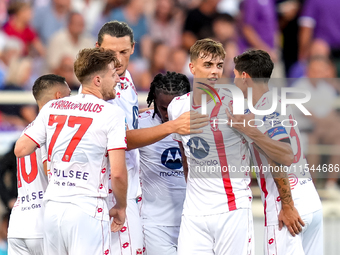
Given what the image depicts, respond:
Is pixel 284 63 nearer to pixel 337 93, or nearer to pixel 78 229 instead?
pixel 337 93

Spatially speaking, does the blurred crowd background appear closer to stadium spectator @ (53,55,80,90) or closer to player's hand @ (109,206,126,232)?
stadium spectator @ (53,55,80,90)

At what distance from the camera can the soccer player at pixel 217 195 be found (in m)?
3.77

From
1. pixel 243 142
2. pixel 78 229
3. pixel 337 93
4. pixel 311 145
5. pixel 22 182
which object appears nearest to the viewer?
pixel 78 229

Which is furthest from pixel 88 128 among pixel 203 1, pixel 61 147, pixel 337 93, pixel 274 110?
pixel 203 1

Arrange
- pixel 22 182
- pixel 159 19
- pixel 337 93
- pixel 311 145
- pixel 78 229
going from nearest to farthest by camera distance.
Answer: pixel 78 229
pixel 22 182
pixel 311 145
pixel 337 93
pixel 159 19

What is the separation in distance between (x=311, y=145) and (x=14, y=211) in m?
4.69

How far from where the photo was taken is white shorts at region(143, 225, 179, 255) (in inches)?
186

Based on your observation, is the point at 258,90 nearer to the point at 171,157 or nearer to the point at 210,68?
the point at 210,68

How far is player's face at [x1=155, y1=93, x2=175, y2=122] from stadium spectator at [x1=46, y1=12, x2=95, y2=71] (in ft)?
12.8

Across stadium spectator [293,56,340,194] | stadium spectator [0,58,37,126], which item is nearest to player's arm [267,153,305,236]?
stadium spectator [293,56,340,194]

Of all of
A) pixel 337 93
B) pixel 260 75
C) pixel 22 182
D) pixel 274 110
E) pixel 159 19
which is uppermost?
pixel 159 19

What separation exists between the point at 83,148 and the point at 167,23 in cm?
586

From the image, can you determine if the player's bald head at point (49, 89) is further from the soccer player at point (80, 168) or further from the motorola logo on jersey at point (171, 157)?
the motorola logo on jersey at point (171, 157)

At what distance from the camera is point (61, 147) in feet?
11.6
